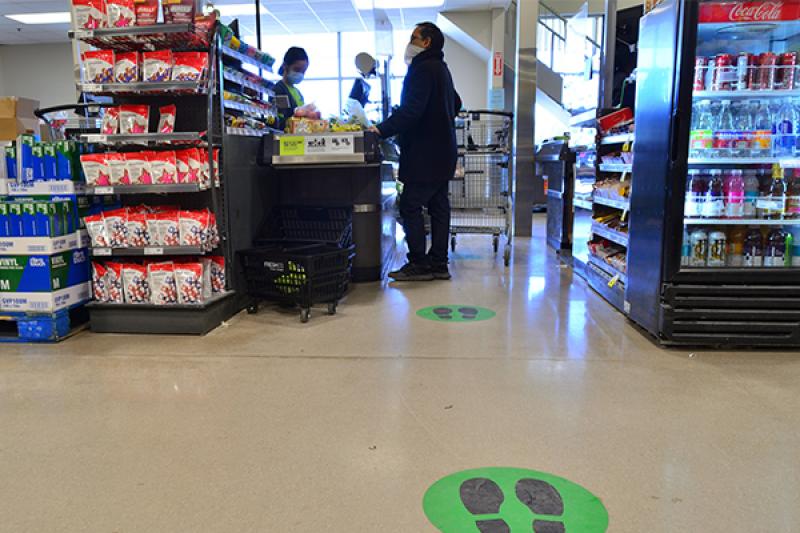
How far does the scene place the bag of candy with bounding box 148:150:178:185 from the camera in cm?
298

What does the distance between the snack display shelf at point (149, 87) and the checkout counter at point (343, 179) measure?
0.80 metres

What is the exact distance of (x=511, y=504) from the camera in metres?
1.47

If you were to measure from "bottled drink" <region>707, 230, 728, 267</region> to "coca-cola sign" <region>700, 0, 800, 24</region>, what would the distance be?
1048 millimetres

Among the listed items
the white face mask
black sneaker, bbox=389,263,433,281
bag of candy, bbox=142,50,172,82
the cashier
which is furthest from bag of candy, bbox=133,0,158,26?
black sneaker, bbox=389,263,433,281

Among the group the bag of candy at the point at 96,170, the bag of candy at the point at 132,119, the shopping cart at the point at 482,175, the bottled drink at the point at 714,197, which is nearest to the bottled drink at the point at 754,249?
the bottled drink at the point at 714,197

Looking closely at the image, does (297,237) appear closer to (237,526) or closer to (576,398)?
(576,398)

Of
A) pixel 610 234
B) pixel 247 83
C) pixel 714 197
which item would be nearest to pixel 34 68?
pixel 247 83

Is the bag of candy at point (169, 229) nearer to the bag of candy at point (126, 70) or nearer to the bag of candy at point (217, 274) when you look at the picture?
the bag of candy at point (217, 274)

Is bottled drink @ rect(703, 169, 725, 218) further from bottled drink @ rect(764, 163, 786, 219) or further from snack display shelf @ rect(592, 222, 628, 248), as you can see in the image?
snack display shelf @ rect(592, 222, 628, 248)

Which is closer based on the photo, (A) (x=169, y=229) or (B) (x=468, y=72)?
(A) (x=169, y=229)

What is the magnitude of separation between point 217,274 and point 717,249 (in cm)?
280

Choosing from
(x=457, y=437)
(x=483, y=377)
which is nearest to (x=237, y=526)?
(x=457, y=437)

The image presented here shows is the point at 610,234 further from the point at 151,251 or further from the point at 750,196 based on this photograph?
the point at 151,251

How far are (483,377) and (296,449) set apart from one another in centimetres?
93
